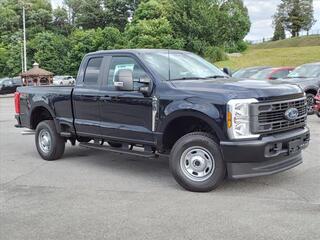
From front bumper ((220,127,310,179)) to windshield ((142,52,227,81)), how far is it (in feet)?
5.15

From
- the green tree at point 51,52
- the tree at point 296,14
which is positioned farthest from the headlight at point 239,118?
the tree at point 296,14

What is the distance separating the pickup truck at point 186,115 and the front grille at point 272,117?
0.01 meters

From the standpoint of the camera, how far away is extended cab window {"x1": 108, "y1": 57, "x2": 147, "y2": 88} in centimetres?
733

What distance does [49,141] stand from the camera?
926 centimetres

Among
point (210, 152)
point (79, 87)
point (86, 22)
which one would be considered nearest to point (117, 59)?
point (79, 87)

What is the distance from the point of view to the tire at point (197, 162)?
21.0ft

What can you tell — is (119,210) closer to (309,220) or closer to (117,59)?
(309,220)

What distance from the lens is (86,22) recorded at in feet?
270

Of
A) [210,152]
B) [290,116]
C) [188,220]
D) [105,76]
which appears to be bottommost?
[188,220]

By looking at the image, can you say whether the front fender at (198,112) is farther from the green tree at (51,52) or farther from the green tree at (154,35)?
the green tree at (51,52)

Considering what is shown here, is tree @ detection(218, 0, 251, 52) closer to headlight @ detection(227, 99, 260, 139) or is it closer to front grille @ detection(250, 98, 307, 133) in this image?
front grille @ detection(250, 98, 307, 133)

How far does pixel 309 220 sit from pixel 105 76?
412 cm

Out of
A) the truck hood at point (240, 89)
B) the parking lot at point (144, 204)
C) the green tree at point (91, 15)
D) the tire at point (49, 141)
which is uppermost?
the green tree at point (91, 15)

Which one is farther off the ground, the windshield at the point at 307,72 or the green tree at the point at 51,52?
the green tree at the point at 51,52
